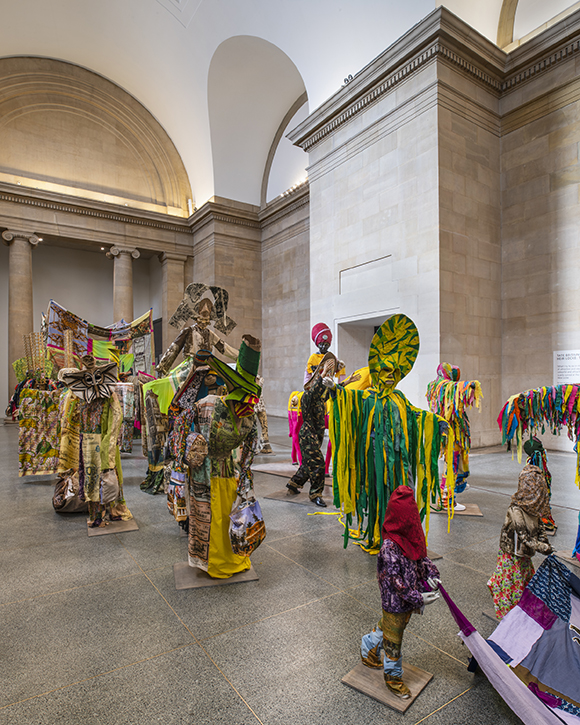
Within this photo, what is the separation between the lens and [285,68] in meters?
15.9

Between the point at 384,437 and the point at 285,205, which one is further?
the point at 285,205

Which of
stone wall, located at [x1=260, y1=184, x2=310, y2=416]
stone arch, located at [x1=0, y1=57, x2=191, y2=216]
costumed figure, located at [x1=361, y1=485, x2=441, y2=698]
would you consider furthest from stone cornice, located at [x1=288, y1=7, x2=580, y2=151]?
stone arch, located at [x1=0, y1=57, x2=191, y2=216]

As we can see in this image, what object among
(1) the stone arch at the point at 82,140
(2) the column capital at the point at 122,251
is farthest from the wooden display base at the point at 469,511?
(1) the stone arch at the point at 82,140

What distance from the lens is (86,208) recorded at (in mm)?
17984

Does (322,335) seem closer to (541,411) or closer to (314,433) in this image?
(314,433)

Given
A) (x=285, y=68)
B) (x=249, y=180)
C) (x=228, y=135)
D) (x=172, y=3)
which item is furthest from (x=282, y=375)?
(x=172, y=3)

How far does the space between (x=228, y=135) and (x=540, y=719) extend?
63.6 ft

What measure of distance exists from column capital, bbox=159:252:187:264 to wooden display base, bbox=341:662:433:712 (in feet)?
62.6

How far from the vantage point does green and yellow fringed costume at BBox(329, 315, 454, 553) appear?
3418mm

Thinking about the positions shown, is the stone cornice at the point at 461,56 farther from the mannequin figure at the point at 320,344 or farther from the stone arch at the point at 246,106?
the mannequin figure at the point at 320,344

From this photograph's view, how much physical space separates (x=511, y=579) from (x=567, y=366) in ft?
25.5

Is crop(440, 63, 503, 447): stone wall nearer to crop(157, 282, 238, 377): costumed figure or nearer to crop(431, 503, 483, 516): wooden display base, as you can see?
crop(431, 503, 483, 516): wooden display base

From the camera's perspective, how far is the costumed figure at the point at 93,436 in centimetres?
467

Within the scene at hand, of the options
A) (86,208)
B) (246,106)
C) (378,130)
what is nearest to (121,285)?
(86,208)
